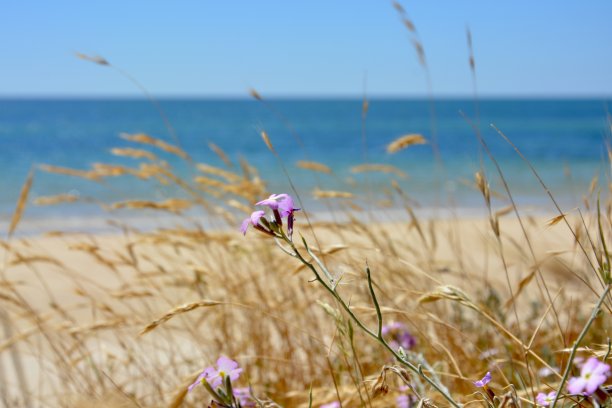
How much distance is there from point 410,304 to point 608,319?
657mm

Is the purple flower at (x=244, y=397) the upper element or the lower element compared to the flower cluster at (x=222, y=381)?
lower

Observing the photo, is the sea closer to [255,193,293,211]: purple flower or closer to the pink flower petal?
[255,193,293,211]: purple flower

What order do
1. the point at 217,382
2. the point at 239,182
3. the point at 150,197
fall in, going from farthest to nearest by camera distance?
the point at 150,197 < the point at 239,182 < the point at 217,382

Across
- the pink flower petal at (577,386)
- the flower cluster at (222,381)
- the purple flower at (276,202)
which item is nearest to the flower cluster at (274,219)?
the purple flower at (276,202)

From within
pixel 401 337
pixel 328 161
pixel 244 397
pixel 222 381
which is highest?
pixel 222 381

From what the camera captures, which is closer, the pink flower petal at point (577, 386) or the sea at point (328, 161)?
the pink flower petal at point (577, 386)

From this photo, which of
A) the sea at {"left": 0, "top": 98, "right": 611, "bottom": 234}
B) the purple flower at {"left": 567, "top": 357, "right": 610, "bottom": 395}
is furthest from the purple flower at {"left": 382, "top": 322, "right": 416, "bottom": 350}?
the purple flower at {"left": 567, "top": 357, "right": 610, "bottom": 395}

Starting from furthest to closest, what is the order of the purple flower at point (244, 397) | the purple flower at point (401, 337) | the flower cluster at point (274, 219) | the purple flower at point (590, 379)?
the purple flower at point (401, 337)
the purple flower at point (244, 397)
the flower cluster at point (274, 219)
the purple flower at point (590, 379)

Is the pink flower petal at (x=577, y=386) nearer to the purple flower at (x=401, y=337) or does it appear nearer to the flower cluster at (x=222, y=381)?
the flower cluster at (x=222, y=381)

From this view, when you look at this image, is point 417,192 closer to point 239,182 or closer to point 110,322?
point 239,182

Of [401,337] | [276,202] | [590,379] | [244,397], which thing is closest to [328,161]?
[401,337]

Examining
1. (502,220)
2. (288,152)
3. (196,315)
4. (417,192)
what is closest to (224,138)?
(288,152)

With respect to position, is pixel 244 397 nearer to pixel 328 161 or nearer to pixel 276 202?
pixel 276 202

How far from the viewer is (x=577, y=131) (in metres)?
37.4
